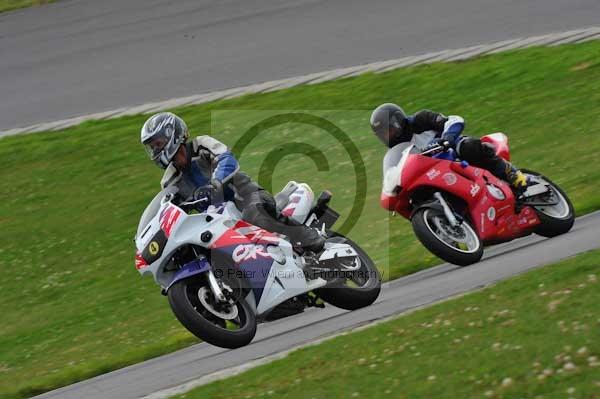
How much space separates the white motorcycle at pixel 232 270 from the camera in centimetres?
830

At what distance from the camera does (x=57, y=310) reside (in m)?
12.2

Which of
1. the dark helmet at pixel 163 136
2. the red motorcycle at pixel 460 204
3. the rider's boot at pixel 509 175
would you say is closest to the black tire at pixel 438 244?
the red motorcycle at pixel 460 204

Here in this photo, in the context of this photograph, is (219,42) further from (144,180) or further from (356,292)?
(356,292)

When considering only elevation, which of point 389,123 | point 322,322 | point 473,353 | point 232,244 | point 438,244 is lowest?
point 473,353

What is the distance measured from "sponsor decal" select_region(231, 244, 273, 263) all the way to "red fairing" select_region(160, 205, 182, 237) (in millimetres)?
548

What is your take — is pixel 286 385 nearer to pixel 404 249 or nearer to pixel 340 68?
pixel 404 249


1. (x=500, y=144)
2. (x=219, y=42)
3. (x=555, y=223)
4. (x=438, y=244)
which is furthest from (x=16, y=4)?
(x=438, y=244)

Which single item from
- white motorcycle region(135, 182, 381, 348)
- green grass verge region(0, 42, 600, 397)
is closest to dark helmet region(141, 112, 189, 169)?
white motorcycle region(135, 182, 381, 348)

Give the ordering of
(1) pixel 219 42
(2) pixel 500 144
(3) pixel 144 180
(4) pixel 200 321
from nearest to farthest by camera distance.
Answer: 1. (4) pixel 200 321
2. (2) pixel 500 144
3. (3) pixel 144 180
4. (1) pixel 219 42

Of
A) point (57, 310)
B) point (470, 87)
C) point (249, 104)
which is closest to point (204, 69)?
point (249, 104)

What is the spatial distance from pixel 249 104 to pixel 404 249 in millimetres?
6125

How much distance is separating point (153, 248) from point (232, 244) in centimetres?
63

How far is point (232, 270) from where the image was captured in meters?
8.62

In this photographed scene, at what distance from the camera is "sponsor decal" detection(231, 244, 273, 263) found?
28.4ft
